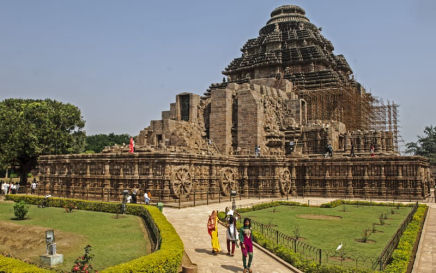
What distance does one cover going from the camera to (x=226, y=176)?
32250mm

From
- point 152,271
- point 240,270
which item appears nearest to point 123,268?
point 152,271

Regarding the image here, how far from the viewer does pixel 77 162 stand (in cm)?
3147

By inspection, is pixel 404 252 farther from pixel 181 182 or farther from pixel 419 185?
pixel 419 185

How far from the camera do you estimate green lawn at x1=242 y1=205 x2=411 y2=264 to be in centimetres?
1385

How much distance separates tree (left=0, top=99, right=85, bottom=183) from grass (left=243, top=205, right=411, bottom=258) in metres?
30.4

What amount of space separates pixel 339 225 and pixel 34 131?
36682 mm

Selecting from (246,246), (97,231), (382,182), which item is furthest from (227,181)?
(246,246)

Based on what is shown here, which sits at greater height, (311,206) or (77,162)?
(77,162)

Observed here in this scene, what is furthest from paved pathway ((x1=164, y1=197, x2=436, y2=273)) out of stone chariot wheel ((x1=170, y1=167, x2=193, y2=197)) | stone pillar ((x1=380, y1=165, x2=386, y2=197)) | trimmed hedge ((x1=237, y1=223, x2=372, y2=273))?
stone pillar ((x1=380, y1=165, x2=386, y2=197))

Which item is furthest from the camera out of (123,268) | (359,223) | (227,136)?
(227,136)

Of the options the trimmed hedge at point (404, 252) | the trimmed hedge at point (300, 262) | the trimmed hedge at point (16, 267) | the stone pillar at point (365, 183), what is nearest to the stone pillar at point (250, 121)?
the stone pillar at point (365, 183)

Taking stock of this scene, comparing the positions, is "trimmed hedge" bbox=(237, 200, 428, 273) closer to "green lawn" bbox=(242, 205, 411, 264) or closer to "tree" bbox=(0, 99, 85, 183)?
"green lawn" bbox=(242, 205, 411, 264)

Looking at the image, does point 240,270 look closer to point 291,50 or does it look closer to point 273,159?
point 273,159

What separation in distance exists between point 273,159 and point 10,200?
22.5 metres
